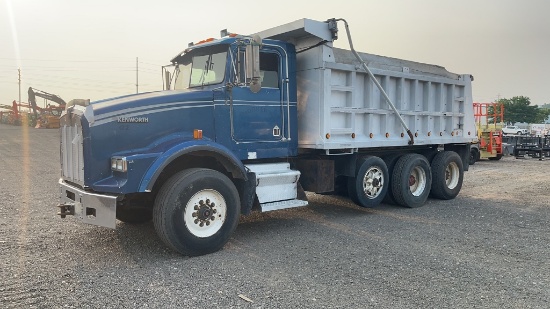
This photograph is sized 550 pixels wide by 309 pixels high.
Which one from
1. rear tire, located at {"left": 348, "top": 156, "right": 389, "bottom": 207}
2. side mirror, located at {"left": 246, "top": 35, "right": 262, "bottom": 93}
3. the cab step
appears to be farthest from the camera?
rear tire, located at {"left": 348, "top": 156, "right": 389, "bottom": 207}

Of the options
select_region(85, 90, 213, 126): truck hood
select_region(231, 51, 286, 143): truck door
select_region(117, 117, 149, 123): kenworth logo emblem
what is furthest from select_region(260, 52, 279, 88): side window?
select_region(117, 117, 149, 123): kenworth logo emblem

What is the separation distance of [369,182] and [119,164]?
191 inches

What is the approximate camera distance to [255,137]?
6.78m

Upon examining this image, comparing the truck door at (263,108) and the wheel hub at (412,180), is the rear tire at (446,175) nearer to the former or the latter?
the wheel hub at (412,180)

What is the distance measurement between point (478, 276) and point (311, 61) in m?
4.27

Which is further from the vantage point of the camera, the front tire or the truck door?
the truck door

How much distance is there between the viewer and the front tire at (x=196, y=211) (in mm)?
5398

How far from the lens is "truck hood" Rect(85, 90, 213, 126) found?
549cm

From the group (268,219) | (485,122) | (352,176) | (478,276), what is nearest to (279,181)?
(268,219)

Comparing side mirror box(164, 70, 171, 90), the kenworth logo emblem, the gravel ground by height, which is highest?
side mirror box(164, 70, 171, 90)

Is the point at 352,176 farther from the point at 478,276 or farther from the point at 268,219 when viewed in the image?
the point at 478,276

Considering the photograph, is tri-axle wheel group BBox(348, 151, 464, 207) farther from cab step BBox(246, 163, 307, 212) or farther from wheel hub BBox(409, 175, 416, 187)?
cab step BBox(246, 163, 307, 212)

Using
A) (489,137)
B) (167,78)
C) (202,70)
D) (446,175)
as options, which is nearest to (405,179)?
(446,175)

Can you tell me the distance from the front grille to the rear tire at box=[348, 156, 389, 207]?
4.74m
